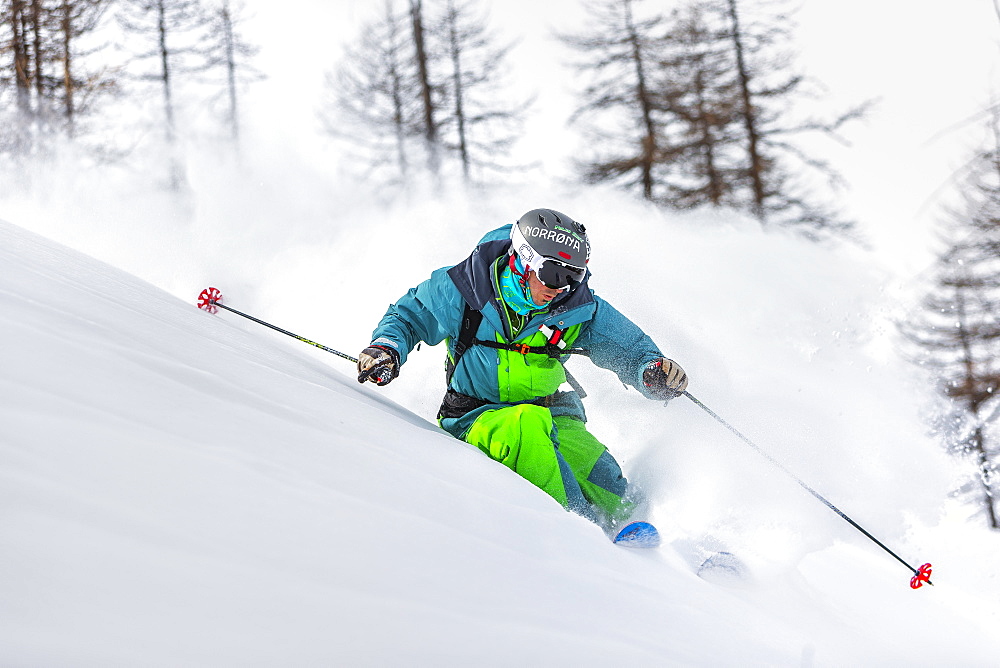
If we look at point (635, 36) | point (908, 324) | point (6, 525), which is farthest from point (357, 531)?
point (635, 36)

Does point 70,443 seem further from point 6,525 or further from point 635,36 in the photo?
point 635,36

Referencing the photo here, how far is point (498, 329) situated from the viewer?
143 inches

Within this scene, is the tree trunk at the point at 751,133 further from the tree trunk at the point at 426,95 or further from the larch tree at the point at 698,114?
the tree trunk at the point at 426,95

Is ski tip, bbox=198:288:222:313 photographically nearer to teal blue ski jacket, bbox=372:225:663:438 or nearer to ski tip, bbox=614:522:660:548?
teal blue ski jacket, bbox=372:225:663:438

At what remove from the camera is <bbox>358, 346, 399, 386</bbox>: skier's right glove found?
3.25m

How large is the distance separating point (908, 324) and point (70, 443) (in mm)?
15732

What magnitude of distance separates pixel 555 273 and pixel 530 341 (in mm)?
475

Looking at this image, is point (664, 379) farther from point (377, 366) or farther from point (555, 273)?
point (377, 366)

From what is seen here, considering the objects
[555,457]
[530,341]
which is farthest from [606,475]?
[530,341]

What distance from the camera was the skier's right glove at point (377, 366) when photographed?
325cm

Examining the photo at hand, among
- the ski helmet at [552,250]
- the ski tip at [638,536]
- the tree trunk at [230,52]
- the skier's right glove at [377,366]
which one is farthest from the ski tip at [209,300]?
the tree trunk at [230,52]

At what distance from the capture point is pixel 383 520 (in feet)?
5.06

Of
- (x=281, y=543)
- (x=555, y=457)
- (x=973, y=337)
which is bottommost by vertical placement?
(x=281, y=543)

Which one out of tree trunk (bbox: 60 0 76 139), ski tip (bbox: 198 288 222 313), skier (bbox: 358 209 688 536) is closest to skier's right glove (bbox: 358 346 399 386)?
skier (bbox: 358 209 688 536)
